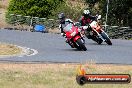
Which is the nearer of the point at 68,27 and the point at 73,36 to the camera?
the point at 73,36

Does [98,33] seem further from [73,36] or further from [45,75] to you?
[45,75]

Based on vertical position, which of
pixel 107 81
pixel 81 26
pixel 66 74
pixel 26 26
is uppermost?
pixel 107 81

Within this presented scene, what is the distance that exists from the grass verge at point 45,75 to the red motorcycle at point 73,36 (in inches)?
210

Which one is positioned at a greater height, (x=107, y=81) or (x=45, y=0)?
(x=107, y=81)

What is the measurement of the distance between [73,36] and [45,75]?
8.29 m

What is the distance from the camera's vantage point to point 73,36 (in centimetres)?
1812

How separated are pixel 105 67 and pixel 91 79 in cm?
782

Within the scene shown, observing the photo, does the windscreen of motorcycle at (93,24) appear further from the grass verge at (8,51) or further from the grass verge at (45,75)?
the grass verge at (45,75)

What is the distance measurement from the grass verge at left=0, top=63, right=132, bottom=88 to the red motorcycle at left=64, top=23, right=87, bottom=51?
17.5 ft

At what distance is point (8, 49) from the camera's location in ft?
55.8

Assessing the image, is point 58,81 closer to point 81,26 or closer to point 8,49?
point 8,49

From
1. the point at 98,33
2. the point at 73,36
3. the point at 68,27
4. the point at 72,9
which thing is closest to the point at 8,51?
the point at 73,36

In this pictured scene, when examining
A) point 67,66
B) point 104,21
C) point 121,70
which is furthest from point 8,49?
point 104,21

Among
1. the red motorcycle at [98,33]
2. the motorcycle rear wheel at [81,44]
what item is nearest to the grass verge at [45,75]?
the motorcycle rear wheel at [81,44]
